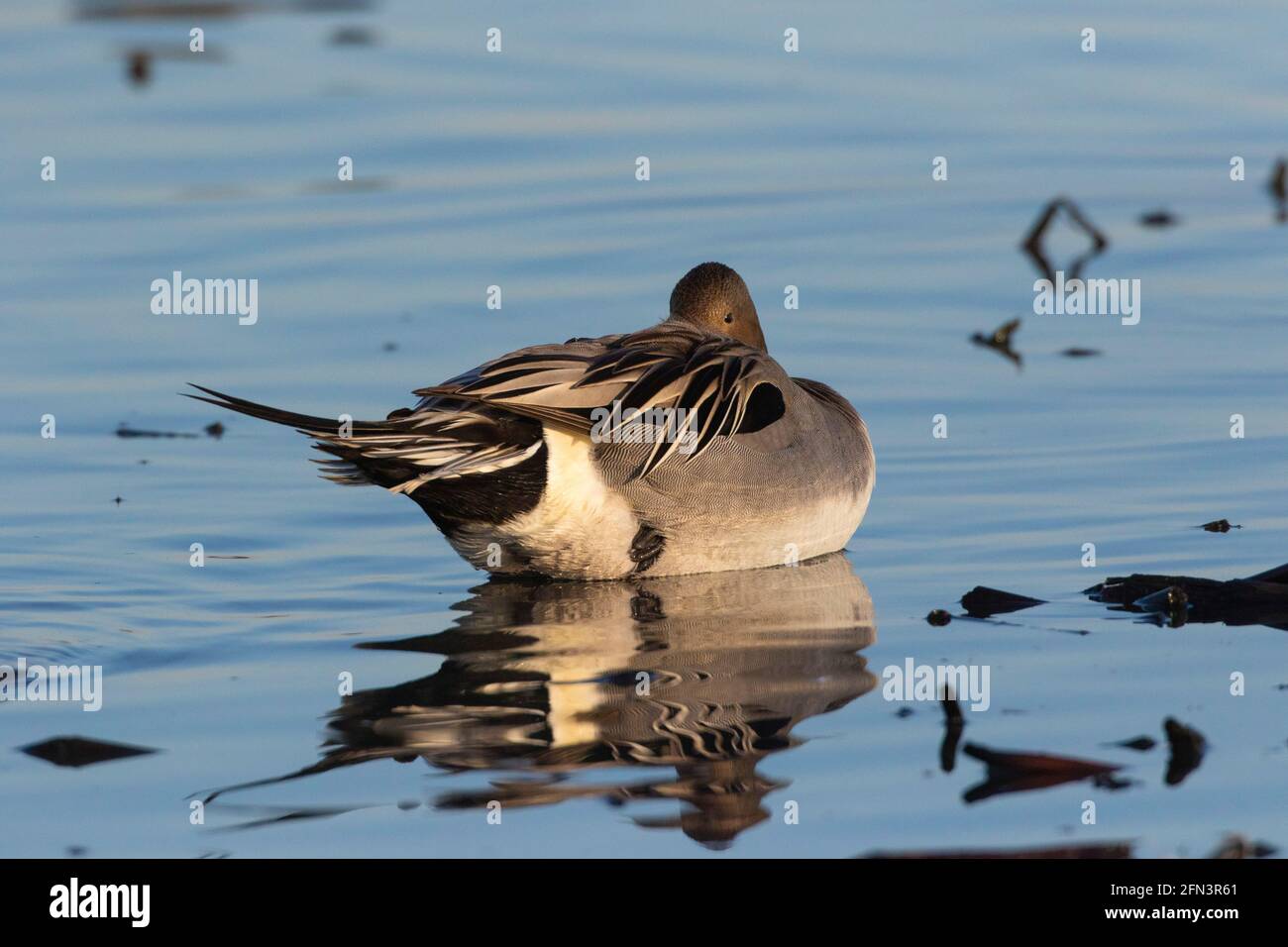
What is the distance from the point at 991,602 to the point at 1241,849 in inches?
85.5

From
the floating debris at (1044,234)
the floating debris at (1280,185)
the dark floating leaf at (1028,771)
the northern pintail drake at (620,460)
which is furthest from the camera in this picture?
Answer: the floating debris at (1280,185)

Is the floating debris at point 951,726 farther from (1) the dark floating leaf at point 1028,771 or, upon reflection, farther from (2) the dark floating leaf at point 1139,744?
(2) the dark floating leaf at point 1139,744

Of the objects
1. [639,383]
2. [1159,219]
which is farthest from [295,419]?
[1159,219]

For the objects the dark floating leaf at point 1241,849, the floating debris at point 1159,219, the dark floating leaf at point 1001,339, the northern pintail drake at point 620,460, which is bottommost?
the dark floating leaf at point 1241,849

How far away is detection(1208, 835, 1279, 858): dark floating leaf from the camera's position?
199 inches

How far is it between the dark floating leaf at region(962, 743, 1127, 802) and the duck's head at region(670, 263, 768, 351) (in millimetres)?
3643

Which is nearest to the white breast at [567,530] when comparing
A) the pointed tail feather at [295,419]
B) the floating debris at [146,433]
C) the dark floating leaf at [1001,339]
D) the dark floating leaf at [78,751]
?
the pointed tail feather at [295,419]

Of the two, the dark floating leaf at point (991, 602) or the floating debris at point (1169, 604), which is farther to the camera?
the dark floating leaf at point (991, 602)

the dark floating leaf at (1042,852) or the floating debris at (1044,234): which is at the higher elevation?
the floating debris at (1044,234)

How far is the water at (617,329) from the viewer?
5.65m

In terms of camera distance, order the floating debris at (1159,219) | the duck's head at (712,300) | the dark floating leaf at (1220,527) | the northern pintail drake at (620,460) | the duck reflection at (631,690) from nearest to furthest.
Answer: the duck reflection at (631,690)
the northern pintail drake at (620,460)
the dark floating leaf at (1220,527)
the duck's head at (712,300)
the floating debris at (1159,219)

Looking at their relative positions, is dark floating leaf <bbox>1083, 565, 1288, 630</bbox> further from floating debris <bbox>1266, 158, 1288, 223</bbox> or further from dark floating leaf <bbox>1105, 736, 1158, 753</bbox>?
floating debris <bbox>1266, 158, 1288, 223</bbox>

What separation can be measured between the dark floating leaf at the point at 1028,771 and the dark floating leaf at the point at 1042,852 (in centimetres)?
37

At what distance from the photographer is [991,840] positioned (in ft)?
16.9
